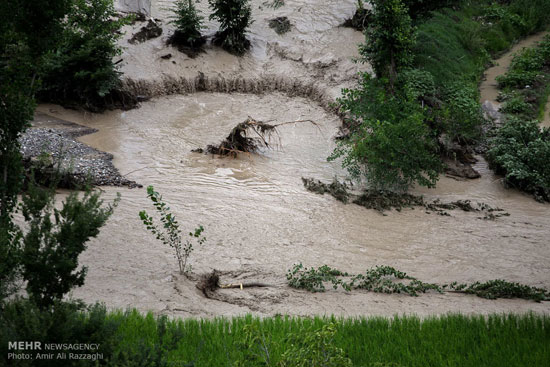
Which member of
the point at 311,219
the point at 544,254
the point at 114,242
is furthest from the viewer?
the point at 311,219

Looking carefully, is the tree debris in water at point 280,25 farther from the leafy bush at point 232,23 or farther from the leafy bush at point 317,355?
the leafy bush at point 317,355

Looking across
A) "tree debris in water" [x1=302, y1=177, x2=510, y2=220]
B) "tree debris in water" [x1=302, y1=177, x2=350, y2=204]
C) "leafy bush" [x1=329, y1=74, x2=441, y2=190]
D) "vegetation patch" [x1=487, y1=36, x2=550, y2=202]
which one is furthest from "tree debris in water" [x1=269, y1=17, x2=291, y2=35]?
"tree debris in water" [x1=302, y1=177, x2=510, y2=220]

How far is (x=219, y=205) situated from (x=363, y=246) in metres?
3.12

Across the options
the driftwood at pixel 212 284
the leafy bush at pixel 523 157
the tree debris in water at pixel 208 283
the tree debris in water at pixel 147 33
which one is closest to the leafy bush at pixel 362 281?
the driftwood at pixel 212 284

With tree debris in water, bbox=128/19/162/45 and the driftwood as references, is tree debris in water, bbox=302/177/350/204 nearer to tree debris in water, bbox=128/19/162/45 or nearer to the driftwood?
the driftwood

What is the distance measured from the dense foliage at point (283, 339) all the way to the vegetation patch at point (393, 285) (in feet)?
4.58

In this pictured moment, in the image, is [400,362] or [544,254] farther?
[544,254]

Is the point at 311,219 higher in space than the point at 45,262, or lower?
lower

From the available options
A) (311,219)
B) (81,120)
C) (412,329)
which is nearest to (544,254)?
(311,219)

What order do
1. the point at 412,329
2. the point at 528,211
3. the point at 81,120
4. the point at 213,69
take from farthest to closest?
the point at 213,69 < the point at 81,120 < the point at 528,211 < the point at 412,329

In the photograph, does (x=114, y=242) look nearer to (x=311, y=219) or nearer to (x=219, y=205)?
(x=219, y=205)

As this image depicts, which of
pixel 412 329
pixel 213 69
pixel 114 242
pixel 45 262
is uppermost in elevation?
pixel 213 69

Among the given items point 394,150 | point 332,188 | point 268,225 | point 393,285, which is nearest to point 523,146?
point 394,150

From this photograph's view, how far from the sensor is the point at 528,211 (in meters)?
11.9
